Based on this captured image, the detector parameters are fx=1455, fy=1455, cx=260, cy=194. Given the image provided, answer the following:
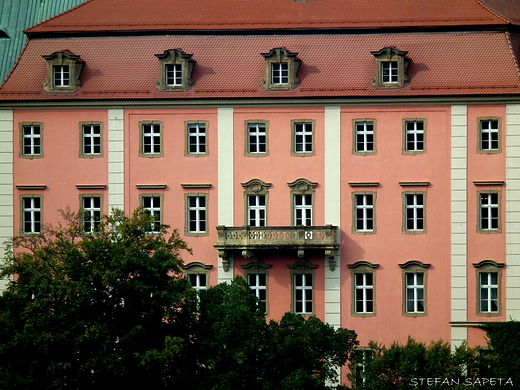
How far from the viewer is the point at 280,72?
2277 inches

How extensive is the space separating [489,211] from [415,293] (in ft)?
14.1

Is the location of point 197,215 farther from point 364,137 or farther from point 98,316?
point 98,316

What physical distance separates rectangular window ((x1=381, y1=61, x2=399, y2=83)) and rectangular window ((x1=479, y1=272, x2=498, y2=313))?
8.38 m

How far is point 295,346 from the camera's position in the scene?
48531 mm

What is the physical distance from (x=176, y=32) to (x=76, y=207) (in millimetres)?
8276

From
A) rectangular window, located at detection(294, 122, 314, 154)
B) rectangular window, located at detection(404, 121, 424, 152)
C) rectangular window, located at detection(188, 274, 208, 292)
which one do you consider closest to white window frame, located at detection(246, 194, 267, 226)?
rectangular window, located at detection(294, 122, 314, 154)

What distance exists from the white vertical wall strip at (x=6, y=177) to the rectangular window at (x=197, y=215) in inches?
281

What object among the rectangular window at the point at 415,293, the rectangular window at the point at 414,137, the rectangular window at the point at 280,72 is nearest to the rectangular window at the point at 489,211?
the rectangular window at the point at 414,137

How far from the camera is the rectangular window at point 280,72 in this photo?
190 feet

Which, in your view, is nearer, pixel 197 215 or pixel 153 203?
pixel 197 215

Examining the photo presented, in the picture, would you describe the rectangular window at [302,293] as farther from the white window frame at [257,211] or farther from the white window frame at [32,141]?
the white window frame at [32,141]

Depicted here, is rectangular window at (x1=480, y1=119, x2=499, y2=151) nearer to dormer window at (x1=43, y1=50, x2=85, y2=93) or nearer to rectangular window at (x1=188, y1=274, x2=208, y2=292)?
rectangular window at (x1=188, y1=274, x2=208, y2=292)

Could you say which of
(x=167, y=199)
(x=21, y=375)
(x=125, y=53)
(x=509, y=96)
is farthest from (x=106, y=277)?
(x=509, y=96)

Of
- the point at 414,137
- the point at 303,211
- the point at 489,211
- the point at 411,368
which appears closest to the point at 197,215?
the point at 303,211
